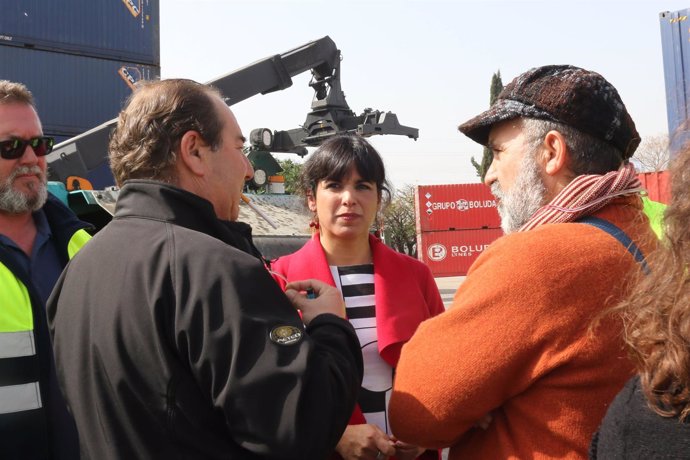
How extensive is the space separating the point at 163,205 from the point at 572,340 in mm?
940

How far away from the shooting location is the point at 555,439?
1430mm

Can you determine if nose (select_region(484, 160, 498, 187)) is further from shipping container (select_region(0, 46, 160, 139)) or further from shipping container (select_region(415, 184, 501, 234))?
shipping container (select_region(415, 184, 501, 234))

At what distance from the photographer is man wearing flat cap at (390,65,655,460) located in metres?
1.40

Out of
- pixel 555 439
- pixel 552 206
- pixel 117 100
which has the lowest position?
pixel 555 439

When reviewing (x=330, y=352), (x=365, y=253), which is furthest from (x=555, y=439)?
(x=365, y=253)

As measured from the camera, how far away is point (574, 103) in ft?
5.38

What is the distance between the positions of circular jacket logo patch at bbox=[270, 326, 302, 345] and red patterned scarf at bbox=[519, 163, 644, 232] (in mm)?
625

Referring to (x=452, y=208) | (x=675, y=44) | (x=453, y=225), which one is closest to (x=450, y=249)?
(x=453, y=225)

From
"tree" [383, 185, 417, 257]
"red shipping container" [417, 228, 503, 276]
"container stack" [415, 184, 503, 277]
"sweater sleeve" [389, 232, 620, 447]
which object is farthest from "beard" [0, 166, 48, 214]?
"tree" [383, 185, 417, 257]

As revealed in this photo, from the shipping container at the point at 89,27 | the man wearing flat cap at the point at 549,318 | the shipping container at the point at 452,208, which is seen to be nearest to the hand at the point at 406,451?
the man wearing flat cap at the point at 549,318

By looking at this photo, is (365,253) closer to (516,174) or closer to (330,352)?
(516,174)

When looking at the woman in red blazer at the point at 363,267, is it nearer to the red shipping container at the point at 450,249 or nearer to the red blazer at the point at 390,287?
the red blazer at the point at 390,287

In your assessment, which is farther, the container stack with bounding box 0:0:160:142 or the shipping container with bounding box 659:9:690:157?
the container stack with bounding box 0:0:160:142

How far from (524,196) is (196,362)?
931 millimetres
